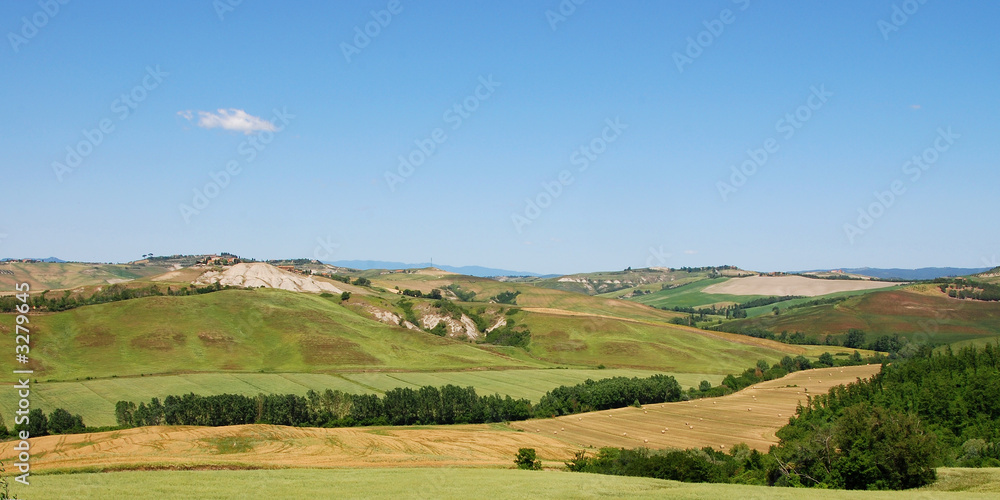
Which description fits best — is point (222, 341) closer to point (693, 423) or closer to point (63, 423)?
point (63, 423)

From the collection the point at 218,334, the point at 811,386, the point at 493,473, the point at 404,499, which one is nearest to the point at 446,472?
the point at 493,473

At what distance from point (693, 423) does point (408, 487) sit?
6316 cm

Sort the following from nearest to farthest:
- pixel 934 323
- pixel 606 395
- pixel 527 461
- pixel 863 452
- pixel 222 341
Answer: pixel 863 452 → pixel 527 461 → pixel 606 395 → pixel 222 341 → pixel 934 323

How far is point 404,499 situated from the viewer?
3688 cm

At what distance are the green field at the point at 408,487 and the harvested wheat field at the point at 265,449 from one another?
19.6 feet

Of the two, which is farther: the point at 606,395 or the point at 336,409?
the point at 606,395

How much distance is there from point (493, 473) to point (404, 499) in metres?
12.5

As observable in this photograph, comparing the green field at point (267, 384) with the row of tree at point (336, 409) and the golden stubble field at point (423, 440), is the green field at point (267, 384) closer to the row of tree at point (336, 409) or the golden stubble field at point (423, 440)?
the row of tree at point (336, 409)

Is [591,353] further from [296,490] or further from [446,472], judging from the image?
[296,490]

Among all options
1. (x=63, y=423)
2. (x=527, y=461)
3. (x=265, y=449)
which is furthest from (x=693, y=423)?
(x=63, y=423)

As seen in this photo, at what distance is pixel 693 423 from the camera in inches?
3686

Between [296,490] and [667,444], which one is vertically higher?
[296,490]

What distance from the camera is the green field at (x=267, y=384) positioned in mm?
99375

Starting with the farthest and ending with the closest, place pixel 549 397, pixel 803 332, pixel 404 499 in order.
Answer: pixel 803 332, pixel 549 397, pixel 404 499
